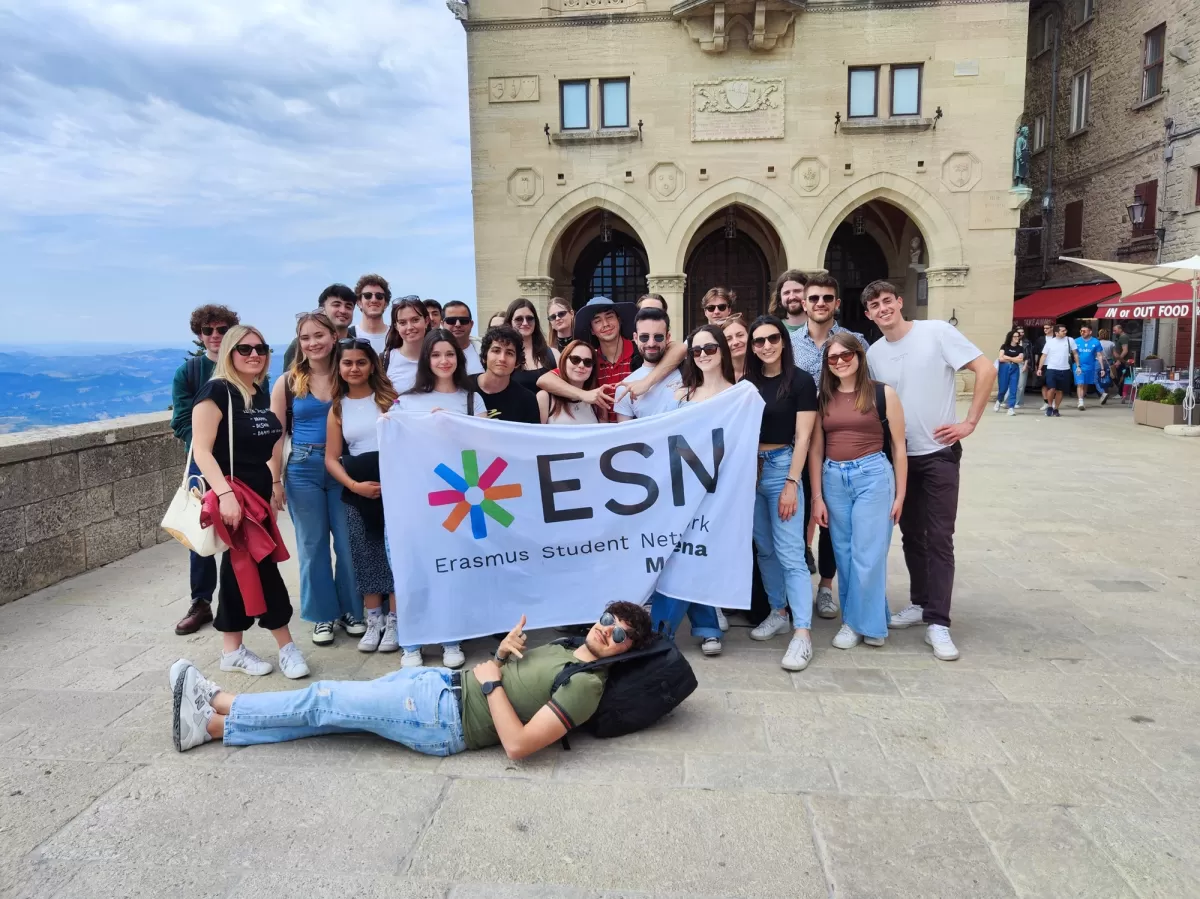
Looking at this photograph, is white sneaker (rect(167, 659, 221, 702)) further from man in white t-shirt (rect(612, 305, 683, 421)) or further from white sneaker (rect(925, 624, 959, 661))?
white sneaker (rect(925, 624, 959, 661))

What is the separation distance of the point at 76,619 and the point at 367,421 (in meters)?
2.66

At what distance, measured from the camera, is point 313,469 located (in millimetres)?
4695

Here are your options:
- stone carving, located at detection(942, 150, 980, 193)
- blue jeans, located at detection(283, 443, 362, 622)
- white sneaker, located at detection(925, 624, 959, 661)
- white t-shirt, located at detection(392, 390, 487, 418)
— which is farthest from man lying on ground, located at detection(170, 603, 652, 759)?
stone carving, located at detection(942, 150, 980, 193)

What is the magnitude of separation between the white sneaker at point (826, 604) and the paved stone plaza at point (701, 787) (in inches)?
7.2

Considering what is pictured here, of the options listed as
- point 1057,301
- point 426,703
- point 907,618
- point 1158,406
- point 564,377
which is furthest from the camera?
point 1057,301

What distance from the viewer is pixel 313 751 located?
346 cm

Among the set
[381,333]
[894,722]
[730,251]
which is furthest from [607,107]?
[894,722]

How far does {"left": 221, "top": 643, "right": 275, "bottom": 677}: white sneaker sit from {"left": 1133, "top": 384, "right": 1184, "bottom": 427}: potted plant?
52.1 ft

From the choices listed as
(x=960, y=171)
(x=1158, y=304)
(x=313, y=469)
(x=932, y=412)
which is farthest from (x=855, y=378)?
(x=960, y=171)

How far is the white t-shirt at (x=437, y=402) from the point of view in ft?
14.8

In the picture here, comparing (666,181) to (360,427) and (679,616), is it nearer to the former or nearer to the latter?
(360,427)

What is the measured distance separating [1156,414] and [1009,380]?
11.0 feet

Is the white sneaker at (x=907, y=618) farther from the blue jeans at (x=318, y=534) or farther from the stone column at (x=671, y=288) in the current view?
the stone column at (x=671, y=288)

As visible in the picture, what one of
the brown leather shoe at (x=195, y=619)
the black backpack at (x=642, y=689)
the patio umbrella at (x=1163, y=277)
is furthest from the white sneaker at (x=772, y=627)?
the patio umbrella at (x=1163, y=277)
